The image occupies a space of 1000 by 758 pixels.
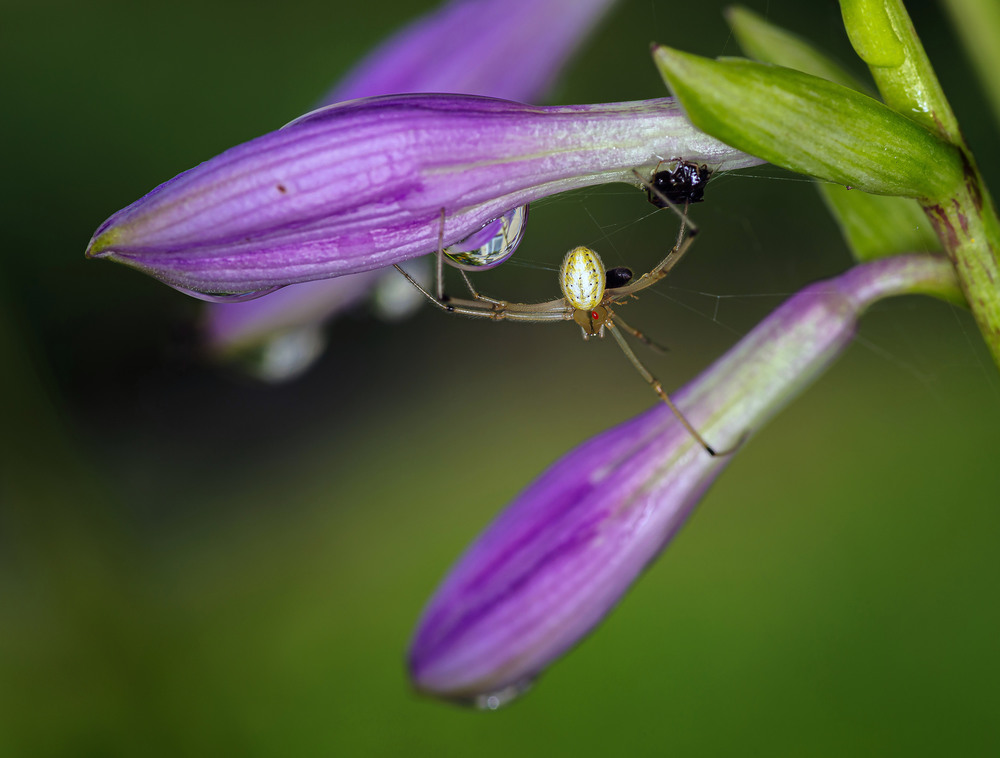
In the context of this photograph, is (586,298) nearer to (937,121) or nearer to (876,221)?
(876,221)

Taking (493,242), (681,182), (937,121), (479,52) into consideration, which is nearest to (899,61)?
(937,121)

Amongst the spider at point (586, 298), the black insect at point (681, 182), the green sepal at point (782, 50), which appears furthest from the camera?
the spider at point (586, 298)

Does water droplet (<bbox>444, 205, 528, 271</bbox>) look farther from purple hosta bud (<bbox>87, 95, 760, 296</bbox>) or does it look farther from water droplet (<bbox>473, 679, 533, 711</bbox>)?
water droplet (<bbox>473, 679, 533, 711</bbox>)

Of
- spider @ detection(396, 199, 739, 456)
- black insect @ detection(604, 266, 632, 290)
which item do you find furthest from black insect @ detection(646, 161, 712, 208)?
black insect @ detection(604, 266, 632, 290)

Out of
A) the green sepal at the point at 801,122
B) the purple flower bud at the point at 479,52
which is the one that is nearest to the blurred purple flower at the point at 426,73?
the purple flower bud at the point at 479,52

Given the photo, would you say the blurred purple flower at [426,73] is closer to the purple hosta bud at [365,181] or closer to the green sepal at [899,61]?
the purple hosta bud at [365,181]

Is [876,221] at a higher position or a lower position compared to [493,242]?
lower
